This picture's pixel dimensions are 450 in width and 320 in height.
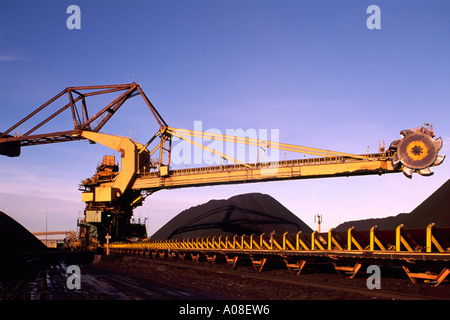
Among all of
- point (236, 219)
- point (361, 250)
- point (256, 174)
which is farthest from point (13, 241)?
point (361, 250)

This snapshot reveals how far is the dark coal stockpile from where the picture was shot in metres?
49.3

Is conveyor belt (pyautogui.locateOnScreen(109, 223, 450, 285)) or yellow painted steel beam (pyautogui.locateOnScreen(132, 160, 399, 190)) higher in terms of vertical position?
yellow painted steel beam (pyautogui.locateOnScreen(132, 160, 399, 190))

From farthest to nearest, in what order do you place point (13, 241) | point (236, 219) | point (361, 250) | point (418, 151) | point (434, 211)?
1. point (236, 219)
2. point (13, 241)
3. point (434, 211)
4. point (418, 151)
5. point (361, 250)

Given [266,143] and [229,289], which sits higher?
[266,143]

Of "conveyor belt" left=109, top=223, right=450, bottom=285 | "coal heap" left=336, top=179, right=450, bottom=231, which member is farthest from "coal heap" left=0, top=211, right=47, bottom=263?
"coal heap" left=336, top=179, right=450, bottom=231

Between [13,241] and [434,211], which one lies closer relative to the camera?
[434,211]

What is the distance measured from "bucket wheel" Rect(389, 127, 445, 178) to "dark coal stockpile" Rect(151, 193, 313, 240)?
2320 cm

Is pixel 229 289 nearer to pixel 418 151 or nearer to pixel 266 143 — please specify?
pixel 418 151

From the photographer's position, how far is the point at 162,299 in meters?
13.5

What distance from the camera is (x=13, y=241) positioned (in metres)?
44.2

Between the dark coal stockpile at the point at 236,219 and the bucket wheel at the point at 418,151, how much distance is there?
23.2 meters

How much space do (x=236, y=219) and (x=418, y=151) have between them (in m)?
27.6

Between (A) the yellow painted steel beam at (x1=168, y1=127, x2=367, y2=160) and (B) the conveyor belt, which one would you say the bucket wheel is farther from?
(B) the conveyor belt

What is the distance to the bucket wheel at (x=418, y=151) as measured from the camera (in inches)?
1046
